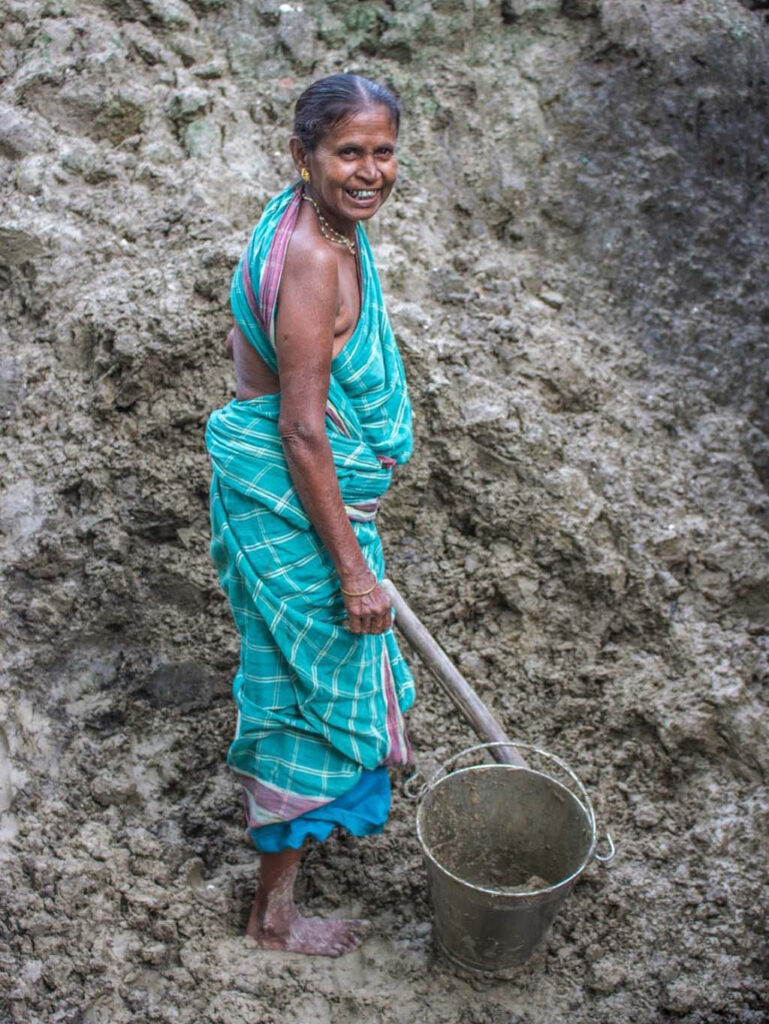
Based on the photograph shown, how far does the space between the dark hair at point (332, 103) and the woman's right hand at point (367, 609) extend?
0.94 meters

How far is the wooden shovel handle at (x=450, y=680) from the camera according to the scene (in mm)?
2564

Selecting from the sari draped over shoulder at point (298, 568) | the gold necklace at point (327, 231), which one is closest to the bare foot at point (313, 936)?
the sari draped over shoulder at point (298, 568)

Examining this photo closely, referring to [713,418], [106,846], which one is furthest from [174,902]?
[713,418]

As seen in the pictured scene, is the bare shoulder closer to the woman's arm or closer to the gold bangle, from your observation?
the woman's arm

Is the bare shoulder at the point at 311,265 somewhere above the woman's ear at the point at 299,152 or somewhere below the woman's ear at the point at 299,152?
below

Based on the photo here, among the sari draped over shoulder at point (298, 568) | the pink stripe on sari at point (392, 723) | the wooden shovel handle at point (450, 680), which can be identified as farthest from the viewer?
the wooden shovel handle at point (450, 680)

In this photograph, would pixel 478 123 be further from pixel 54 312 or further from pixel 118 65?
pixel 54 312

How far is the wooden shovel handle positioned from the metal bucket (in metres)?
0.06

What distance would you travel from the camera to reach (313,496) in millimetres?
2123

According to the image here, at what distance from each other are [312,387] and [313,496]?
0.24 meters

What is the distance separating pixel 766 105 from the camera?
12.7ft

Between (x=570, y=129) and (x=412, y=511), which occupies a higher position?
(x=570, y=129)

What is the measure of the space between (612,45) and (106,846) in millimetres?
3471

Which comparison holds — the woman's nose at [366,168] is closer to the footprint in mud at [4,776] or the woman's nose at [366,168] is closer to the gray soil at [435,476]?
the gray soil at [435,476]
